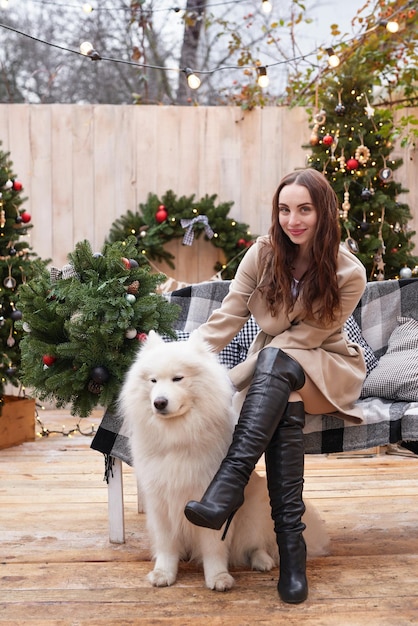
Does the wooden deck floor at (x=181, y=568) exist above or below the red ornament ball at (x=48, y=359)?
below

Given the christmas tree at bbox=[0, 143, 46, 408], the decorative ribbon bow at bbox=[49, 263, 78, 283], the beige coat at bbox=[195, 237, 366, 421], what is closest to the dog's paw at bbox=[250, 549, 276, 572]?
the beige coat at bbox=[195, 237, 366, 421]

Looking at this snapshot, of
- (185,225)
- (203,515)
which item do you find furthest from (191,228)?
(203,515)

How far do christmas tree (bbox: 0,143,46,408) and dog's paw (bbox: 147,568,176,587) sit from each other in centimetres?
200

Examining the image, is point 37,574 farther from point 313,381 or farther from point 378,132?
point 378,132

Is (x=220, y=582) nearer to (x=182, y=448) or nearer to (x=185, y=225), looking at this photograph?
(x=182, y=448)

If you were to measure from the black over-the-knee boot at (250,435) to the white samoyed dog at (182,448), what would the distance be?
0.08m

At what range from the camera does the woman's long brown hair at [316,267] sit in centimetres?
211

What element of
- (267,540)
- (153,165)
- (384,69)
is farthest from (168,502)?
(384,69)

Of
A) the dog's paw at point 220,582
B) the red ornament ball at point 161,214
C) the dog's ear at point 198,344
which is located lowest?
the dog's paw at point 220,582

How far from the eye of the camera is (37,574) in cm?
204

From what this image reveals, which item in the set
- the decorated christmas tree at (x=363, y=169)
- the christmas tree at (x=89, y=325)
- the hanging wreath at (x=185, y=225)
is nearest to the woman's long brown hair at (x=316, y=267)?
the christmas tree at (x=89, y=325)

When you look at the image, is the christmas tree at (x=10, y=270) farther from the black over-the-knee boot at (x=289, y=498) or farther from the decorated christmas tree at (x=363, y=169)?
the black over-the-knee boot at (x=289, y=498)

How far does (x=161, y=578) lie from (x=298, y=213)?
120cm

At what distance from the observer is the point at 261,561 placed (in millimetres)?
2070
